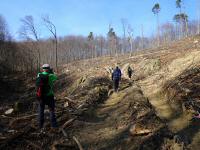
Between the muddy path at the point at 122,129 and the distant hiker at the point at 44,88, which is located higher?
the distant hiker at the point at 44,88

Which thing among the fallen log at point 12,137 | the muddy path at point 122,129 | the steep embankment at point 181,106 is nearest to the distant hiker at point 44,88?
the fallen log at point 12,137

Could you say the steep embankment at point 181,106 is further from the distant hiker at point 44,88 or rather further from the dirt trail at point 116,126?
the distant hiker at point 44,88

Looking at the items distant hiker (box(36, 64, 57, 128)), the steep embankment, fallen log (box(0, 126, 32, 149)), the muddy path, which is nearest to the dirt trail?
the muddy path

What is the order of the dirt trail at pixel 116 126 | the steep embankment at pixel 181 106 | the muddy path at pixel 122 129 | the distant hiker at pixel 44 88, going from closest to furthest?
the muddy path at pixel 122 129 < the dirt trail at pixel 116 126 < the distant hiker at pixel 44 88 < the steep embankment at pixel 181 106

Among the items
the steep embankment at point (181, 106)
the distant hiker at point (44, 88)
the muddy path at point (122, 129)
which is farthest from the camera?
the steep embankment at point (181, 106)

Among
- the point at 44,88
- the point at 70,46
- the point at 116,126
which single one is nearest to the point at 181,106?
the point at 116,126

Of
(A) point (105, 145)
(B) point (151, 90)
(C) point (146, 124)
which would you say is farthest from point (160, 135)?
(B) point (151, 90)

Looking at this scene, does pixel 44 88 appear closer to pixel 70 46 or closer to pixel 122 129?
pixel 122 129

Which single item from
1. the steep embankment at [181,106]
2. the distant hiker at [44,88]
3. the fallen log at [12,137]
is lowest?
the fallen log at [12,137]

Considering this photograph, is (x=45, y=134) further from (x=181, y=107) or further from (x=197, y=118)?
(x=181, y=107)

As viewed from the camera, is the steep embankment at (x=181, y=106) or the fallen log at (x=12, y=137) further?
the steep embankment at (x=181, y=106)

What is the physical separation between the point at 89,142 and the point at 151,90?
10266 millimetres

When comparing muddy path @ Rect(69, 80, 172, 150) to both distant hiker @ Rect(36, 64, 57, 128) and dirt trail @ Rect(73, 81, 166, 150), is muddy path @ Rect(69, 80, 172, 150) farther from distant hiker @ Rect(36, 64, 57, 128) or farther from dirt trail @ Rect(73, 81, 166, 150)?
distant hiker @ Rect(36, 64, 57, 128)

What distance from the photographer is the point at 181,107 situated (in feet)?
40.4
